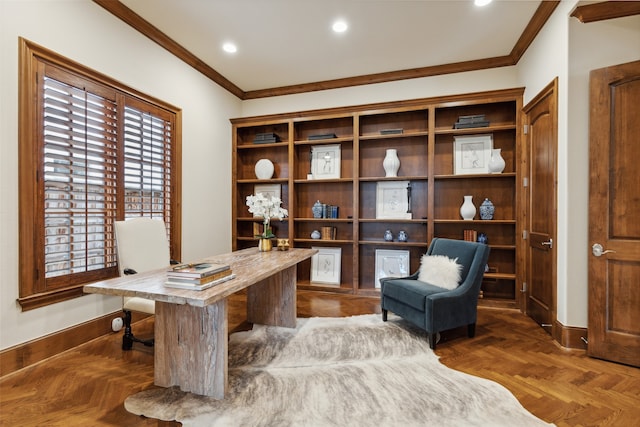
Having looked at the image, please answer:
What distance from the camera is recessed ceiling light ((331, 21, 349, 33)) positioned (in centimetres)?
305

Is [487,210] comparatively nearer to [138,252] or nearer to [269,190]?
[269,190]

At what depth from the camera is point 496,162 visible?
362cm

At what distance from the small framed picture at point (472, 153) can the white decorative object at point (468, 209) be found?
0.34 m

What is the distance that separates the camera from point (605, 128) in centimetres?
232

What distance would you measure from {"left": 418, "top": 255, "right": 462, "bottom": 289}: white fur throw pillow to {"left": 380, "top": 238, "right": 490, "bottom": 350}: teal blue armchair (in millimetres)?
58

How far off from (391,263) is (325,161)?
1716 millimetres

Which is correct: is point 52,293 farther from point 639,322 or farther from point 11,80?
point 639,322

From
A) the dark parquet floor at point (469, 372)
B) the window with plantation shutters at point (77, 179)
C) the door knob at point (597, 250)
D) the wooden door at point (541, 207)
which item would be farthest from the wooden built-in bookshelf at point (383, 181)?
the window with plantation shutters at point (77, 179)

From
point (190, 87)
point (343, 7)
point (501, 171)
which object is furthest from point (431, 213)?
point (190, 87)

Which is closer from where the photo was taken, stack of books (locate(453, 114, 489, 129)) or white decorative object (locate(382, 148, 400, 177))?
stack of books (locate(453, 114, 489, 129))

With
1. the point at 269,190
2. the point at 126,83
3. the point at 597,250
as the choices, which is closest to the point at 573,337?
the point at 597,250

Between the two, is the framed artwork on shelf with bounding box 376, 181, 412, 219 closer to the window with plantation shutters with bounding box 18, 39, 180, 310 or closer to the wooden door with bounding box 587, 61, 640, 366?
the wooden door with bounding box 587, 61, 640, 366

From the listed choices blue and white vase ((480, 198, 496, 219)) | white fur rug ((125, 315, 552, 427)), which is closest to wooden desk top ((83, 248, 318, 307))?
white fur rug ((125, 315, 552, 427))

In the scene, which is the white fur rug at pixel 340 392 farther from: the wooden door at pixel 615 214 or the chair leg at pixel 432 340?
the wooden door at pixel 615 214
